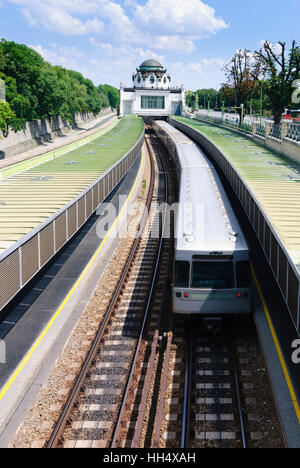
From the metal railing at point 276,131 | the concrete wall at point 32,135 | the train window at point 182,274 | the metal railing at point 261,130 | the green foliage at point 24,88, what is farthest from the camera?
the concrete wall at point 32,135

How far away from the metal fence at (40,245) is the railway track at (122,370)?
2886 mm

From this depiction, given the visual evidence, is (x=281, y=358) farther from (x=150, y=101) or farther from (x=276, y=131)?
(x=150, y=101)

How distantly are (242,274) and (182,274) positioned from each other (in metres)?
1.77

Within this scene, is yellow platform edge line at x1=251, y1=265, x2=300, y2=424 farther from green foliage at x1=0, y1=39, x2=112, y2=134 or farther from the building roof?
the building roof

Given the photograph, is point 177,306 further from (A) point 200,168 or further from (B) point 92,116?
(B) point 92,116

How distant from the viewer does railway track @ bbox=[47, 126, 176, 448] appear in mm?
10398

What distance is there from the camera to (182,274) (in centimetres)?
1383

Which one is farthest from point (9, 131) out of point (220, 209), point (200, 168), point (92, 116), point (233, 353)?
point (92, 116)

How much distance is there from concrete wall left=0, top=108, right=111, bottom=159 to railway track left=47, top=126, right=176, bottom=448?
42.0 m

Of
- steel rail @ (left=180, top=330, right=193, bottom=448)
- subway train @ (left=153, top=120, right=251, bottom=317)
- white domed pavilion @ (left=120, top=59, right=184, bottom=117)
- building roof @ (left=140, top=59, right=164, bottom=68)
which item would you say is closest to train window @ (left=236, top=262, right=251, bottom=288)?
subway train @ (left=153, top=120, right=251, bottom=317)

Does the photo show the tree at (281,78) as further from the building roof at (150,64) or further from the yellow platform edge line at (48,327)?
the building roof at (150,64)

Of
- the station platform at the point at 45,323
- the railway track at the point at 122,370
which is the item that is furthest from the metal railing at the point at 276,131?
the railway track at the point at 122,370

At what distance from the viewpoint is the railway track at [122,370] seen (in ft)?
34.1
